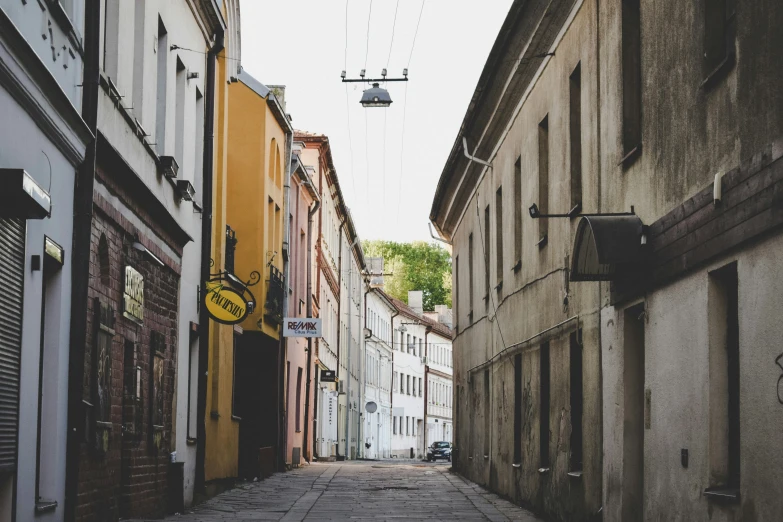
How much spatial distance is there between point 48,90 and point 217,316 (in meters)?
8.88

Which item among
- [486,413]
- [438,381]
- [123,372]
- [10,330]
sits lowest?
[486,413]

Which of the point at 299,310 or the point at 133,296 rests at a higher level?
the point at 299,310

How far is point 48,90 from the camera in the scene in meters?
9.64

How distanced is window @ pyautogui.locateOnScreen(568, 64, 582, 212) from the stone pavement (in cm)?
423

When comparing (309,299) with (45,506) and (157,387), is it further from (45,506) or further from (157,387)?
(45,506)

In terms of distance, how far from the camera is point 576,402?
15336 millimetres

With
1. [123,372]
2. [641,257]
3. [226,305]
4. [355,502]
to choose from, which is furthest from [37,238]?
[355,502]

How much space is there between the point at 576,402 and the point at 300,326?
44.9 feet

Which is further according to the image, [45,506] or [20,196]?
[45,506]

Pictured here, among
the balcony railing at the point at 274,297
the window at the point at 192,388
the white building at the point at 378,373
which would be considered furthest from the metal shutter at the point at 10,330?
the white building at the point at 378,373

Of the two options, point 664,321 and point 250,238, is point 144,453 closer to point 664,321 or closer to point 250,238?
point 664,321

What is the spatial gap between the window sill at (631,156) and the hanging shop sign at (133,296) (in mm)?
5333

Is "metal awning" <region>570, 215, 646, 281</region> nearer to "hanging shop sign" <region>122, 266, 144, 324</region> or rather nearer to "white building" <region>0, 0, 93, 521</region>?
"white building" <region>0, 0, 93, 521</region>

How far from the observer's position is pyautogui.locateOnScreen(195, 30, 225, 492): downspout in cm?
1875
